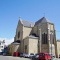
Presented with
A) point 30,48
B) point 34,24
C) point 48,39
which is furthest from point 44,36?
point 34,24

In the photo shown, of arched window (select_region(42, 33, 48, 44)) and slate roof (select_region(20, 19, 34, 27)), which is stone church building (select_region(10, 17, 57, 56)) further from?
slate roof (select_region(20, 19, 34, 27))

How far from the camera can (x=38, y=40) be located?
60375mm

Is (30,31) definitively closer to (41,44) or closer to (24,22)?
(24,22)

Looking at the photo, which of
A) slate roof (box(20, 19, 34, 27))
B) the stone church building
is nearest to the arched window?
the stone church building

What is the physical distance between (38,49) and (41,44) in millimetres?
2276

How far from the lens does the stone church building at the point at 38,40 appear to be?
5838cm

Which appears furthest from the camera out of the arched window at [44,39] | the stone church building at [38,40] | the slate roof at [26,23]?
the slate roof at [26,23]

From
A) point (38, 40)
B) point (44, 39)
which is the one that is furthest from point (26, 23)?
point (44, 39)

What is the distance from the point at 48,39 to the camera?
58.7 metres

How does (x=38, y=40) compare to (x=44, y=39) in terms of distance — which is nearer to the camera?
(x=44, y=39)

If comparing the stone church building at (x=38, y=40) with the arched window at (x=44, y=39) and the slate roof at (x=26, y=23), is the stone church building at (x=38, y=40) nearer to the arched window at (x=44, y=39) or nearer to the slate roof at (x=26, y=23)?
the arched window at (x=44, y=39)

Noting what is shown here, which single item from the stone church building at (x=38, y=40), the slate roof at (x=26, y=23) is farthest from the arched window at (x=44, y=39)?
the slate roof at (x=26, y=23)

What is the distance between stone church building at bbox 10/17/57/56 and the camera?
192 feet

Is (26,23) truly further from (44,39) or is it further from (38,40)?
(44,39)
